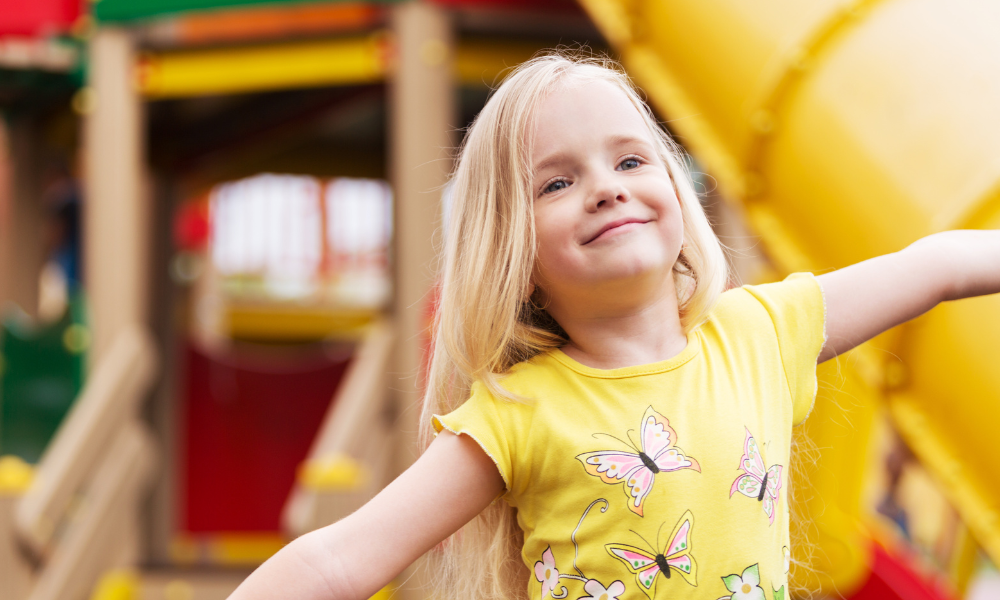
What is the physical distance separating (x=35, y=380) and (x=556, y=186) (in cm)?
379

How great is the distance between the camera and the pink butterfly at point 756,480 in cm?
95

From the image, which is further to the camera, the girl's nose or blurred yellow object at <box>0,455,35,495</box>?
blurred yellow object at <box>0,455,35,495</box>

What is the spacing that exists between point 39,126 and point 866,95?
3.60 m

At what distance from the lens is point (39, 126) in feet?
13.7

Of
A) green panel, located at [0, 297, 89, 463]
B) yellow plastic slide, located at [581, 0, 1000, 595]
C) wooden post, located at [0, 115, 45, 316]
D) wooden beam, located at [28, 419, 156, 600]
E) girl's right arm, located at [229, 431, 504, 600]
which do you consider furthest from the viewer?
wooden post, located at [0, 115, 45, 316]

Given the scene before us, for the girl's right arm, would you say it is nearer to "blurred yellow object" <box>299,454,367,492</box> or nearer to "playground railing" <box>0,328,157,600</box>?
"blurred yellow object" <box>299,454,367,492</box>

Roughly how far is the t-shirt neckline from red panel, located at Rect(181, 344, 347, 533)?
3821mm

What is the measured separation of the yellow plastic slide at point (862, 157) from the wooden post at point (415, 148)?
763mm

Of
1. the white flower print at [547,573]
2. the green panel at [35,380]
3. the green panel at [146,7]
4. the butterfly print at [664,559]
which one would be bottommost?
the green panel at [35,380]

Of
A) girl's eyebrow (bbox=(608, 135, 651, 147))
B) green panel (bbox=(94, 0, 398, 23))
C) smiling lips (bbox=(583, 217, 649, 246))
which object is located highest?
green panel (bbox=(94, 0, 398, 23))

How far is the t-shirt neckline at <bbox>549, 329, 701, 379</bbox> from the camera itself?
3.26 feet

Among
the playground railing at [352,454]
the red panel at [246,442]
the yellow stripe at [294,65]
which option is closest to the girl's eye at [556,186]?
the playground railing at [352,454]

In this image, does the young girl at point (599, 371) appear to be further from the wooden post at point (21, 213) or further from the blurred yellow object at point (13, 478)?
the wooden post at point (21, 213)

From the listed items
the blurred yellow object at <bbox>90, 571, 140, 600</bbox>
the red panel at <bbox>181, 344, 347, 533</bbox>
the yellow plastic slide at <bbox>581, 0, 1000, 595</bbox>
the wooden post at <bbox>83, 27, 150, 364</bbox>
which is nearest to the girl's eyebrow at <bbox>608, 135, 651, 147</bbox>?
the yellow plastic slide at <bbox>581, 0, 1000, 595</bbox>
